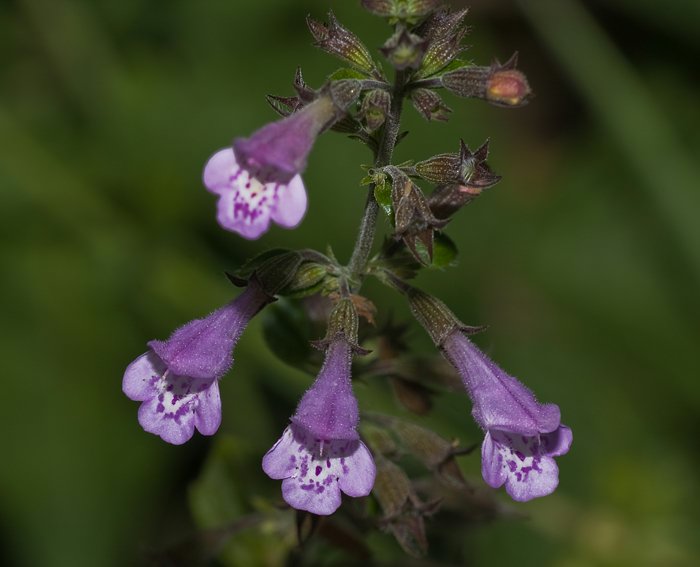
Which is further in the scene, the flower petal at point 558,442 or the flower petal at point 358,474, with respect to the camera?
the flower petal at point 558,442

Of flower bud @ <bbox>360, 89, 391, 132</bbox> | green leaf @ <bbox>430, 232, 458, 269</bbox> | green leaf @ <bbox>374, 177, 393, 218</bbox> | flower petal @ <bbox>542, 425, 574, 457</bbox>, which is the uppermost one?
flower bud @ <bbox>360, 89, 391, 132</bbox>

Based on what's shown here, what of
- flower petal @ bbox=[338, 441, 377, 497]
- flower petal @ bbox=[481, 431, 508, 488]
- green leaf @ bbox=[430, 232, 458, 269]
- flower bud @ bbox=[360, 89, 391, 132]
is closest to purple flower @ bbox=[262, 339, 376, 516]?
flower petal @ bbox=[338, 441, 377, 497]

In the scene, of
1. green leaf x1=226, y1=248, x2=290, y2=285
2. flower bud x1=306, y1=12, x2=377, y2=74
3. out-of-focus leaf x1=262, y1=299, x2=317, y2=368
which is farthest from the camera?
out-of-focus leaf x1=262, y1=299, x2=317, y2=368

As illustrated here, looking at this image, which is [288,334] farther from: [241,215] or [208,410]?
[241,215]

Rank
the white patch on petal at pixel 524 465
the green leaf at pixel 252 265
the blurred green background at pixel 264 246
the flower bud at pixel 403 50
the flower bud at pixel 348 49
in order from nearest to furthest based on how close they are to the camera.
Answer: the flower bud at pixel 403 50
the white patch on petal at pixel 524 465
the flower bud at pixel 348 49
the green leaf at pixel 252 265
the blurred green background at pixel 264 246

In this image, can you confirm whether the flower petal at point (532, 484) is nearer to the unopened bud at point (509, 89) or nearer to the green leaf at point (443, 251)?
the green leaf at point (443, 251)

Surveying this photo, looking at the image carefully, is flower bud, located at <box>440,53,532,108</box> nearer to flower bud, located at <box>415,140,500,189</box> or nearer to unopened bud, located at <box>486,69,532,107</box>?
unopened bud, located at <box>486,69,532,107</box>

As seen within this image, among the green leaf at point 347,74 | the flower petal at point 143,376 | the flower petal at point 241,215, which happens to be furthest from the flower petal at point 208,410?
the green leaf at point 347,74
